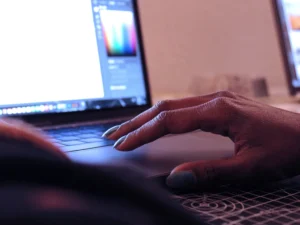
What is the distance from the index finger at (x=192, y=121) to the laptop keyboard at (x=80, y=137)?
118 mm

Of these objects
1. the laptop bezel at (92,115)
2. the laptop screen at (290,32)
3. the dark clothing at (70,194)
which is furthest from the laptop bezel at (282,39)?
the dark clothing at (70,194)

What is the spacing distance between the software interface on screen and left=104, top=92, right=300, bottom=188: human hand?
2.70 ft

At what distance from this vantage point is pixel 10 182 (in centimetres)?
16

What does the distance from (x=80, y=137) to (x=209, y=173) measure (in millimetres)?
320

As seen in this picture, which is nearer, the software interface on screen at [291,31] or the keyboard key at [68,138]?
the keyboard key at [68,138]

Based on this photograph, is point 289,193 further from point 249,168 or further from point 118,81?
point 118,81

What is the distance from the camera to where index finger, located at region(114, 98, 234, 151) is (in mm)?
428

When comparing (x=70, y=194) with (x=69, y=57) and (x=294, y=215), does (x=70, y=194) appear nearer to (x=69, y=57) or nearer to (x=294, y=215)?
(x=294, y=215)

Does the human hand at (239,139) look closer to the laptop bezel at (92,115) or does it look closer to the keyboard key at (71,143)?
the keyboard key at (71,143)

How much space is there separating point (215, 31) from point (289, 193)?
39.1 inches

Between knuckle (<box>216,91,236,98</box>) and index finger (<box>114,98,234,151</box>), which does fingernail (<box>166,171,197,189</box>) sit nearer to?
index finger (<box>114,98,234,151</box>)

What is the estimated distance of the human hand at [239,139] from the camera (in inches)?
14.7

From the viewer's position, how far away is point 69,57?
29.1 inches

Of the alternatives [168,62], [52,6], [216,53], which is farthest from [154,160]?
[216,53]
